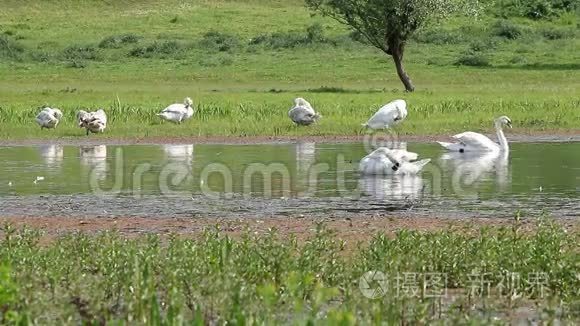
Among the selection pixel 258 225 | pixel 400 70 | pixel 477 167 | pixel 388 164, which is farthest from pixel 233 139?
pixel 400 70

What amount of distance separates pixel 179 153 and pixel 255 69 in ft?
83.5

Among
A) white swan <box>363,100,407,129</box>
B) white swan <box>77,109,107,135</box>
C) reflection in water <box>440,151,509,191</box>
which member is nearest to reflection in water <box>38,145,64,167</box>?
white swan <box>77,109,107,135</box>

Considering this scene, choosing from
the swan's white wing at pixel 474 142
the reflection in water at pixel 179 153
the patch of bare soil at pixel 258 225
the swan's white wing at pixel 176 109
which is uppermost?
the swan's white wing at pixel 176 109

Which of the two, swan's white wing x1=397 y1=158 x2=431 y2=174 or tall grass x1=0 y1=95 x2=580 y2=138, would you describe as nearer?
swan's white wing x1=397 y1=158 x2=431 y2=174

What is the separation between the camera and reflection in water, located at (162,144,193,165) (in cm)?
2219

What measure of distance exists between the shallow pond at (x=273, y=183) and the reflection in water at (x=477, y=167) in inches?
0.8

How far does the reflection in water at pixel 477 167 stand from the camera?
725 inches

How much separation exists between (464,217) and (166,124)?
589 inches

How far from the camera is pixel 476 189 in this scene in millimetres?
17375

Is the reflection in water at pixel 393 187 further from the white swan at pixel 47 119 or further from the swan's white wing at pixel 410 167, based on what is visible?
the white swan at pixel 47 119

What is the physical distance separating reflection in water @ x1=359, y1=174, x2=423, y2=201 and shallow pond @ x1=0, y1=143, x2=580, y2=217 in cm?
1

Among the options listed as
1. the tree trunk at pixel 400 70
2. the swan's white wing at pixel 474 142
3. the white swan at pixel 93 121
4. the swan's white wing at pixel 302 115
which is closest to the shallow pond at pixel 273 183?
the swan's white wing at pixel 474 142

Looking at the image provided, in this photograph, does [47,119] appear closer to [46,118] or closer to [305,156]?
[46,118]

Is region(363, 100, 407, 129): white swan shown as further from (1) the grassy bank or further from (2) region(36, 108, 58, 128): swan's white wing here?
(1) the grassy bank
